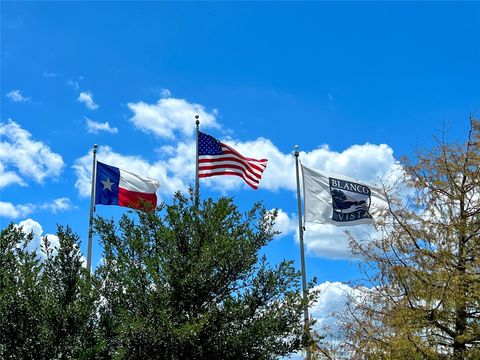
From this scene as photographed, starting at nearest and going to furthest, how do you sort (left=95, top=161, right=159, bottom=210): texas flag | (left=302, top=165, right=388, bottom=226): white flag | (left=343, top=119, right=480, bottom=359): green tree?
(left=343, top=119, right=480, bottom=359): green tree → (left=302, top=165, right=388, bottom=226): white flag → (left=95, top=161, right=159, bottom=210): texas flag

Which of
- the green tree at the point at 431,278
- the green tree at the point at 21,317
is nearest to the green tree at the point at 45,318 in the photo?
the green tree at the point at 21,317

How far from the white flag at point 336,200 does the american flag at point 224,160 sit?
2179 mm

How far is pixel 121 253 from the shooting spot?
48.8ft

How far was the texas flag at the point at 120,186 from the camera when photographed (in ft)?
71.8

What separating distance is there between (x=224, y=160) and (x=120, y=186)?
406 cm

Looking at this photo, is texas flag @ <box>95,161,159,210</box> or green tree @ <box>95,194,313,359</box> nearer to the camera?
green tree @ <box>95,194,313,359</box>

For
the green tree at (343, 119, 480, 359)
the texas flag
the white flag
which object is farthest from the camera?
the texas flag

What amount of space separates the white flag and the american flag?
7.15 ft

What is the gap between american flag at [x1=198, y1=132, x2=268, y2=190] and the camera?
2156cm

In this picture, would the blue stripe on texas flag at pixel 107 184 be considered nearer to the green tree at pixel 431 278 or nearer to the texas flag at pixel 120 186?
the texas flag at pixel 120 186

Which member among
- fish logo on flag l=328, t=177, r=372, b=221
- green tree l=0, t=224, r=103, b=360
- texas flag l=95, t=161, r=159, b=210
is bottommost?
green tree l=0, t=224, r=103, b=360

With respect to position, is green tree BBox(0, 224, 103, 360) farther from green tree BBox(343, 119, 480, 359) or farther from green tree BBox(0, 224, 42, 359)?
green tree BBox(343, 119, 480, 359)

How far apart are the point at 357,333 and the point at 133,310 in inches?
206

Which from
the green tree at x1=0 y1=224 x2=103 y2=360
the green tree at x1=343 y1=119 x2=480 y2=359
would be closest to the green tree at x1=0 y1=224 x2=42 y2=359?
the green tree at x1=0 y1=224 x2=103 y2=360
